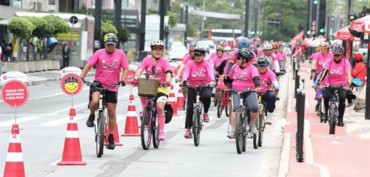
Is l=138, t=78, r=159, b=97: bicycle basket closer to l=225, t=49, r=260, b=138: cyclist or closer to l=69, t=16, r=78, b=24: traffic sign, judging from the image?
l=225, t=49, r=260, b=138: cyclist

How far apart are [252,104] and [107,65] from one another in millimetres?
2807

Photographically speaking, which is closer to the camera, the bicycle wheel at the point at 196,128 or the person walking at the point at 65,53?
the bicycle wheel at the point at 196,128

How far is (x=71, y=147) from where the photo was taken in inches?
575

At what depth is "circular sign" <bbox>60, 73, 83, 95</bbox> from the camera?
15.6m

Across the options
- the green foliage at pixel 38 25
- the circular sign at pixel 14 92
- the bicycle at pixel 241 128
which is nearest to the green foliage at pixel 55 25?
the green foliage at pixel 38 25

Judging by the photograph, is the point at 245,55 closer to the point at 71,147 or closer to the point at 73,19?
the point at 71,147

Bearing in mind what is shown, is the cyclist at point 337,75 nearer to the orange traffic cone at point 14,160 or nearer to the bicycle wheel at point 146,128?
the bicycle wheel at point 146,128

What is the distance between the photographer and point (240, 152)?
56.7ft

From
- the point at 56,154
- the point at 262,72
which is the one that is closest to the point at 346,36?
the point at 262,72

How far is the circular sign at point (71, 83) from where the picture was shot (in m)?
15.6

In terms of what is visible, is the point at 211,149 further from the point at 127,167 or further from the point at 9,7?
the point at 9,7

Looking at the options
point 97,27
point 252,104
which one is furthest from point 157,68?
point 97,27

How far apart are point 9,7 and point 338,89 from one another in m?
51.2

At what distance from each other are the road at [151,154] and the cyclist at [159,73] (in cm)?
55
